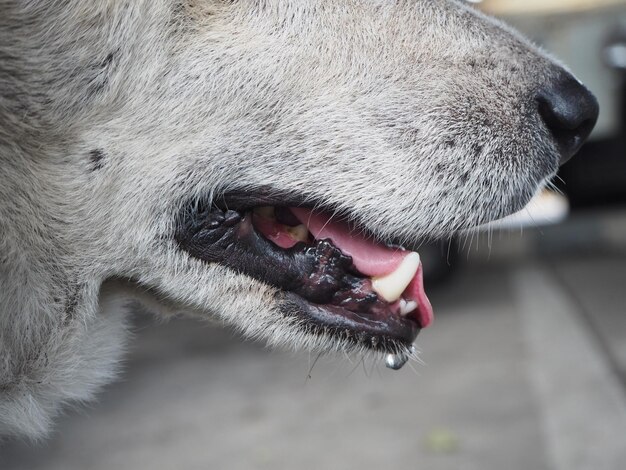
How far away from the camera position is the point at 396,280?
2.23 meters

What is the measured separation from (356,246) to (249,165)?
1.18 ft

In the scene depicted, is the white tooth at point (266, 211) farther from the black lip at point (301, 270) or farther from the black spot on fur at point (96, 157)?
the black spot on fur at point (96, 157)

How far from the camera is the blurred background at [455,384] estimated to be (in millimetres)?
4883

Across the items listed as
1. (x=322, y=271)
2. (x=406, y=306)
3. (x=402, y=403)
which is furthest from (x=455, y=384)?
(x=322, y=271)

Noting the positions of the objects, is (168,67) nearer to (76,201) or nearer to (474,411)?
(76,201)

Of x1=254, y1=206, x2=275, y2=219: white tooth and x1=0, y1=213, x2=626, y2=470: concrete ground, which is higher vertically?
x1=254, y1=206, x2=275, y2=219: white tooth

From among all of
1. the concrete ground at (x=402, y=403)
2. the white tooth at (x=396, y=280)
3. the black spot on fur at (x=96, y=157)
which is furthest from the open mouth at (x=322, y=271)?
the concrete ground at (x=402, y=403)

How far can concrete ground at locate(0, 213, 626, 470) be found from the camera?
15.9ft

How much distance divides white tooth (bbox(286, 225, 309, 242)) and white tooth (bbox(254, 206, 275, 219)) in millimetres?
61

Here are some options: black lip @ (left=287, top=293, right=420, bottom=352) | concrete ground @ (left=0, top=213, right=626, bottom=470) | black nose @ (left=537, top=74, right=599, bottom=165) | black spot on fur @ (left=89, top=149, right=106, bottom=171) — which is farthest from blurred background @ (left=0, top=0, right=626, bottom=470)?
black spot on fur @ (left=89, top=149, right=106, bottom=171)

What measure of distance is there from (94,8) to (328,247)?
805 millimetres

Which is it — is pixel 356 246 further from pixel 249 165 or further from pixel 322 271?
pixel 249 165

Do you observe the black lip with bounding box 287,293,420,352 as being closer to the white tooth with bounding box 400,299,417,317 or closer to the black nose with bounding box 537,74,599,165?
the white tooth with bounding box 400,299,417,317

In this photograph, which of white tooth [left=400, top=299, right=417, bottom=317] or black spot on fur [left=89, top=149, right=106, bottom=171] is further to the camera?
white tooth [left=400, top=299, right=417, bottom=317]
